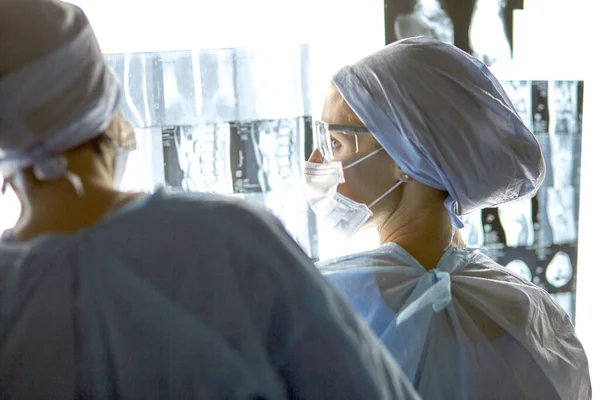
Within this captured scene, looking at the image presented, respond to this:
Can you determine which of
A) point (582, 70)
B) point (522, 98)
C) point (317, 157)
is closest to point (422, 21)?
point (522, 98)

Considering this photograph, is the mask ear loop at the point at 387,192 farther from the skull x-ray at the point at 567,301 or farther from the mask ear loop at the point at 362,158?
the skull x-ray at the point at 567,301

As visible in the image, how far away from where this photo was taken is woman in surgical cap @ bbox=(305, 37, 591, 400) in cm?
106

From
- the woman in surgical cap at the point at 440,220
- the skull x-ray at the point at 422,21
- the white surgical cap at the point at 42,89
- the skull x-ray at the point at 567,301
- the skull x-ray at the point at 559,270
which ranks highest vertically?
the skull x-ray at the point at 422,21

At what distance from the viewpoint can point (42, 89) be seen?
27.2 inches

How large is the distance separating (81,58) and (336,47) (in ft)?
3.64

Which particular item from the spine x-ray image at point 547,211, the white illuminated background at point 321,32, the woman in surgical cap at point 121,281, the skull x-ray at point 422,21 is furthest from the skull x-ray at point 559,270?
the woman in surgical cap at point 121,281

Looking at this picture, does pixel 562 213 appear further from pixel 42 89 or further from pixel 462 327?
pixel 42 89

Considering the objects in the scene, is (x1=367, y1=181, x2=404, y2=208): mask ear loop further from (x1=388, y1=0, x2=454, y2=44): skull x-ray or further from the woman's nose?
(x1=388, y1=0, x2=454, y2=44): skull x-ray

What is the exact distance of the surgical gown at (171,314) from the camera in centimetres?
63

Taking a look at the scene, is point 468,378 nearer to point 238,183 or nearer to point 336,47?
point 238,183

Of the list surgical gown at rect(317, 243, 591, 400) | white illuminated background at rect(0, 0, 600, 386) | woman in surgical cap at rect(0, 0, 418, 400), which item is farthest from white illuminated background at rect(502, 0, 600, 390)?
woman in surgical cap at rect(0, 0, 418, 400)

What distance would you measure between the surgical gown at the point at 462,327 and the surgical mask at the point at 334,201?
140mm

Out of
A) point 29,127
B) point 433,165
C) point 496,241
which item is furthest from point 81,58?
point 496,241

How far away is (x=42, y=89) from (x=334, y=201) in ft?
2.38
